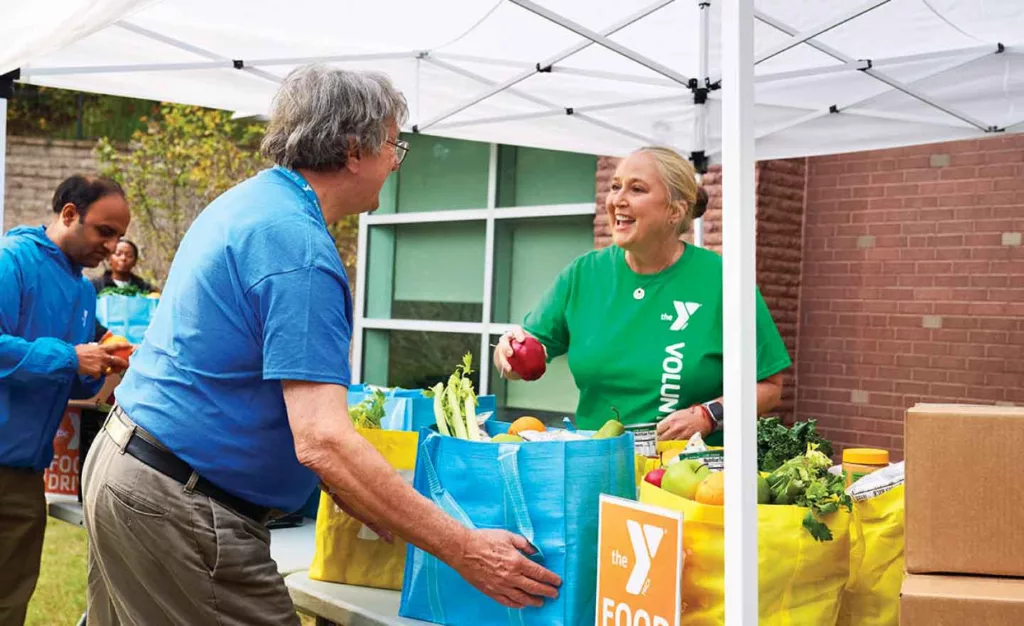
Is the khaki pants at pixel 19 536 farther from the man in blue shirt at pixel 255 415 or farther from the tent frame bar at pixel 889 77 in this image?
the tent frame bar at pixel 889 77

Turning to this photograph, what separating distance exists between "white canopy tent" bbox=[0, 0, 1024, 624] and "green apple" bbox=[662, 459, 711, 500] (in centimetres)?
213

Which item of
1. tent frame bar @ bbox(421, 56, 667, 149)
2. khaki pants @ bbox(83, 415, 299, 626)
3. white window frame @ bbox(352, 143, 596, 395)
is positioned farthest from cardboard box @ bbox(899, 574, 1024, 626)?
white window frame @ bbox(352, 143, 596, 395)

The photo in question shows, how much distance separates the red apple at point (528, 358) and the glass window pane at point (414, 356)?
5.42m

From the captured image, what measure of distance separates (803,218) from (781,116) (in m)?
2.69

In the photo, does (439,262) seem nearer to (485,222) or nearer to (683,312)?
(485,222)

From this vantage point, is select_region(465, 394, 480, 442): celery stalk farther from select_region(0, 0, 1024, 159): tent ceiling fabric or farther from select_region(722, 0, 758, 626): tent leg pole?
select_region(0, 0, 1024, 159): tent ceiling fabric

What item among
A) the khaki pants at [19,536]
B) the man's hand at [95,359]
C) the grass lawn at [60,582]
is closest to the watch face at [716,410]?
the man's hand at [95,359]

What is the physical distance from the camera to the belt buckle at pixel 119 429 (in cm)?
189

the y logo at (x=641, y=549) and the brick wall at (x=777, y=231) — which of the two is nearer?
the y logo at (x=641, y=549)

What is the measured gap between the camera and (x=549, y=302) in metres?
3.19

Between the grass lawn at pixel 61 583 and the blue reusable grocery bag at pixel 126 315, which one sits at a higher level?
the blue reusable grocery bag at pixel 126 315

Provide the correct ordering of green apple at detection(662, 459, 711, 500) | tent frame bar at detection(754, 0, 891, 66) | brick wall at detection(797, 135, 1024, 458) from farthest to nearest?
brick wall at detection(797, 135, 1024, 458)
tent frame bar at detection(754, 0, 891, 66)
green apple at detection(662, 459, 711, 500)

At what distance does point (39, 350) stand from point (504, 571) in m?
1.89

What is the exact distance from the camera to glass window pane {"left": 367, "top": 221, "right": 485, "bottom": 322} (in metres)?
8.32
